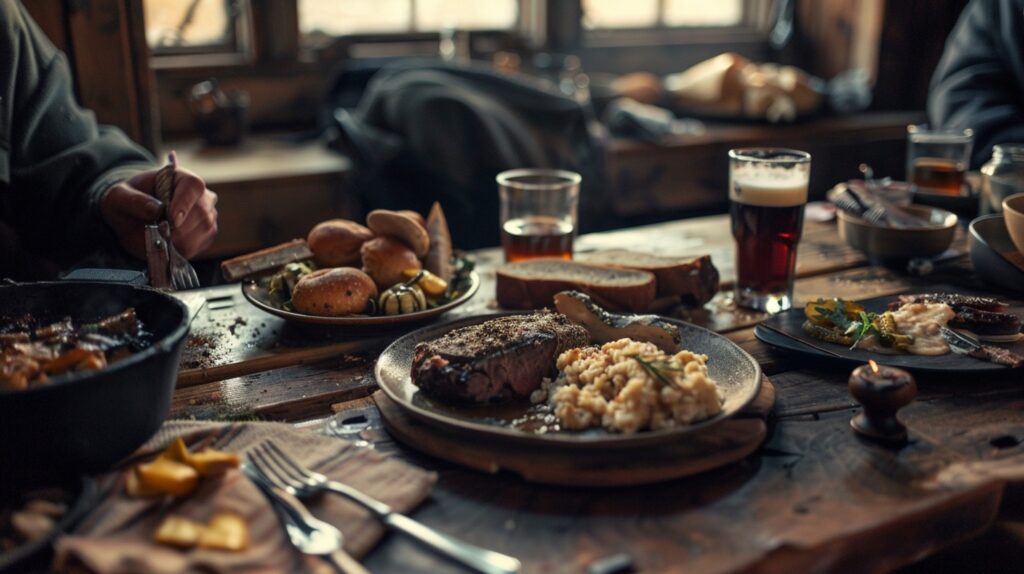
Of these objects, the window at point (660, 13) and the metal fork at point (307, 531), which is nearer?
the metal fork at point (307, 531)

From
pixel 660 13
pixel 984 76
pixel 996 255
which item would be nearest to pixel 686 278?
pixel 996 255

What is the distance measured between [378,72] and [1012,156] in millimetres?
2587

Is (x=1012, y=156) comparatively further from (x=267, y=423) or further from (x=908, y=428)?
(x=267, y=423)

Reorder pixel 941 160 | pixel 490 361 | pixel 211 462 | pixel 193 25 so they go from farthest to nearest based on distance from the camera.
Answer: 1. pixel 193 25
2. pixel 941 160
3. pixel 490 361
4. pixel 211 462

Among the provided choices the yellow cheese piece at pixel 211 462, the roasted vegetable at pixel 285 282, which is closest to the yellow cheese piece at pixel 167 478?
the yellow cheese piece at pixel 211 462

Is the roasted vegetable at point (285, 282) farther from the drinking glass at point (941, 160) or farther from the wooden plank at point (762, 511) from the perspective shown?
the drinking glass at point (941, 160)

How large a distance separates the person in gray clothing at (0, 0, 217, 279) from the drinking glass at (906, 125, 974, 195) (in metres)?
1.80

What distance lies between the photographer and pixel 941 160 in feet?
7.84

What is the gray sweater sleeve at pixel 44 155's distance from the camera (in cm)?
192

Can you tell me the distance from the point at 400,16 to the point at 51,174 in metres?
2.64

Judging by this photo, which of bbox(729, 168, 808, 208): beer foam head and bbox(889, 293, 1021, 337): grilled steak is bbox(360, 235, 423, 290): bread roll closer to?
bbox(729, 168, 808, 208): beer foam head

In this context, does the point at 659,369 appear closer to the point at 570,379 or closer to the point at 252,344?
the point at 570,379

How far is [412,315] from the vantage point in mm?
1490

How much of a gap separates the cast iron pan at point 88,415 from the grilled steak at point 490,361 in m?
0.32
